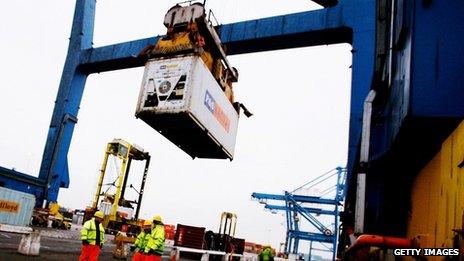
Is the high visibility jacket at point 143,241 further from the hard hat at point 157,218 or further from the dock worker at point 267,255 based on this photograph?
the dock worker at point 267,255

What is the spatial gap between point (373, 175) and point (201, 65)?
5134mm

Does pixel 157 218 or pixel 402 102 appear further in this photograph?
pixel 157 218

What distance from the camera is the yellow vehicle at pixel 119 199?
21.0 meters

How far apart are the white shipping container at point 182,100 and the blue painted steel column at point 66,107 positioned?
1469cm

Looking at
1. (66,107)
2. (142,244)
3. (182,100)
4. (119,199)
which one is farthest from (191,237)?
(66,107)

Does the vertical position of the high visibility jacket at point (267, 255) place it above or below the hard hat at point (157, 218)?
below

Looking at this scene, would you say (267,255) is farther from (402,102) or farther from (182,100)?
(402,102)

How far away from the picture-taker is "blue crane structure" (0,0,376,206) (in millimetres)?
14125

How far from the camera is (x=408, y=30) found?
538 cm

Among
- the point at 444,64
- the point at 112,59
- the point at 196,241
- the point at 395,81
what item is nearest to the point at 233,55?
the point at 112,59

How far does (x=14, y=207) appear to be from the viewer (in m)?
16.4

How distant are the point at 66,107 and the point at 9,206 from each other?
899cm

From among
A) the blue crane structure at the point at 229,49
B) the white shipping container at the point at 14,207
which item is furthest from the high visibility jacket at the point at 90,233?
the white shipping container at the point at 14,207

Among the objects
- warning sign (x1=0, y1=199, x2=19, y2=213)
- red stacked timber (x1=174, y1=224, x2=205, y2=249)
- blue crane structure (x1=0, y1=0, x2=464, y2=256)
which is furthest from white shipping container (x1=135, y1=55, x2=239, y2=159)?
warning sign (x1=0, y1=199, x2=19, y2=213)
